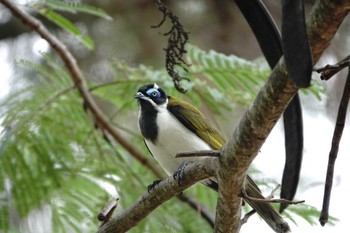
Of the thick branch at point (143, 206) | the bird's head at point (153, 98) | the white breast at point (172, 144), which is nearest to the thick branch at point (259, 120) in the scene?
the thick branch at point (143, 206)

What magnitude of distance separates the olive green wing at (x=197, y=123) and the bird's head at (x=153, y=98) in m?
0.04

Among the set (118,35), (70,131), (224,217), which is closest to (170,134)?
(70,131)

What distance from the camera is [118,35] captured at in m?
4.56

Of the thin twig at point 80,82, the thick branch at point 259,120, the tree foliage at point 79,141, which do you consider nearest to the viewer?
the thick branch at point 259,120

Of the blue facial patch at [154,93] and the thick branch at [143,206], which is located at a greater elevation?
the thick branch at [143,206]

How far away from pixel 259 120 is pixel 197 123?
4.82 ft

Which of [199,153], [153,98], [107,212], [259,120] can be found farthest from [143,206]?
[153,98]

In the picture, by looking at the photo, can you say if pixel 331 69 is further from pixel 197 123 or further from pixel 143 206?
pixel 197 123

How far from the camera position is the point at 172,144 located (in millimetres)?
2719

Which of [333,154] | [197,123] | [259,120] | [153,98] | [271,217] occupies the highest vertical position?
[259,120]

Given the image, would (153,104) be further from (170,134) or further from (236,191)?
(236,191)

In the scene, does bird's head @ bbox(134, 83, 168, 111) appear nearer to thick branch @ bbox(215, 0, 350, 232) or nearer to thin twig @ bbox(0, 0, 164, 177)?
thin twig @ bbox(0, 0, 164, 177)

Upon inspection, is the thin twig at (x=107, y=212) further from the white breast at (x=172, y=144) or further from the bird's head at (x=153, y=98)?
the bird's head at (x=153, y=98)

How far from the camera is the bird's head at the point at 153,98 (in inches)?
110
